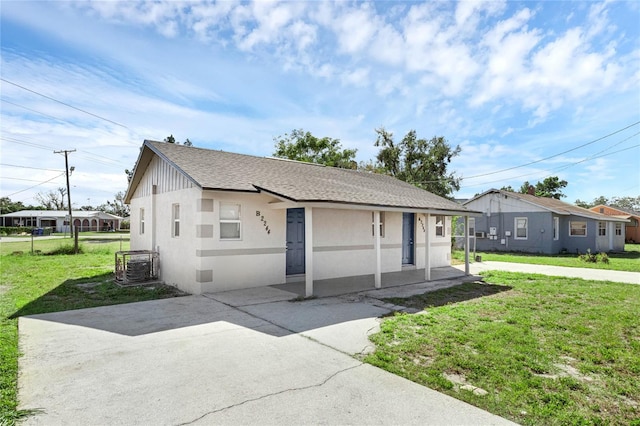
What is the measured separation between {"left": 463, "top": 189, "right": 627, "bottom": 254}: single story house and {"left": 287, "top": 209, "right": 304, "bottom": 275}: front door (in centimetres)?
1855

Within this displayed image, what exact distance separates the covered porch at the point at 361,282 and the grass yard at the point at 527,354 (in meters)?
1.84

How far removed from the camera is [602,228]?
24.0 metres

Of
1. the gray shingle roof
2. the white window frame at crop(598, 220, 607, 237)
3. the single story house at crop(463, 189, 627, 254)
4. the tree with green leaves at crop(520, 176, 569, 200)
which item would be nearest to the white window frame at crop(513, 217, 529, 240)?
the single story house at crop(463, 189, 627, 254)

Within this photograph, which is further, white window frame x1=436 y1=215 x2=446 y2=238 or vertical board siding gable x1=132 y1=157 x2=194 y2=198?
white window frame x1=436 y1=215 x2=446 y2=238

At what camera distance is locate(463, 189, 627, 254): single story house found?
22641mm

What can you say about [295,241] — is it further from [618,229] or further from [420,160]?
[420,160]

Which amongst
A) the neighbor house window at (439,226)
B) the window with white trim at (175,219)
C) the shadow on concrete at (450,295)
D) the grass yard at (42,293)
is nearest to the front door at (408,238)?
the neighbor house window at (439,226)

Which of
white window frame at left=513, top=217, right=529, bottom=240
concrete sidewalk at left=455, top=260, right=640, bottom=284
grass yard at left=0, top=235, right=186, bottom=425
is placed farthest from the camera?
white window frame at left=513, top=217, right=529, bottom=240

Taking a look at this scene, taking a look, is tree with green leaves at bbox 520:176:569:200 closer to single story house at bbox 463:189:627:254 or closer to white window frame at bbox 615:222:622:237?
white window frame at bbox 615:222:622:237

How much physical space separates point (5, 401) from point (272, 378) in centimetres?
256

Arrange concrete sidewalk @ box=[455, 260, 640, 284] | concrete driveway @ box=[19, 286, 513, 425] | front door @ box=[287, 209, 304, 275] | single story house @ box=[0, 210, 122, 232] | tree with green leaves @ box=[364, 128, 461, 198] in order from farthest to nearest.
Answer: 1. single story house @ box=[0, 210, 122, 232]
2. tree with green leaves @ box=[364, 128, 461, 198]
3. concrete sidewalk @ box=[455, 260, 640, 284]
4. front door @ box=[287, 209, 304, 275]
5. concrete driveway @ box=[19, 286, 513, 425]

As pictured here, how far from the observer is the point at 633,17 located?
11.6 metres

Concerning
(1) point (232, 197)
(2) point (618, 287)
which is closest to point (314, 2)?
(1) point (232, 197)

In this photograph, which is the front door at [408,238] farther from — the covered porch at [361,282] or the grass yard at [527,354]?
the grass yard at [527,354]
